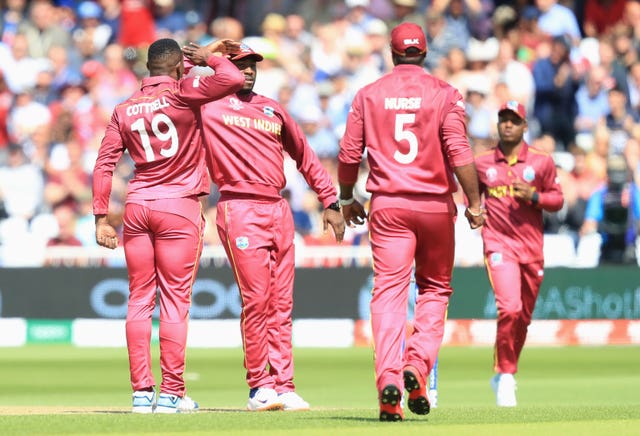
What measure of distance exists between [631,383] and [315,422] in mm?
6231

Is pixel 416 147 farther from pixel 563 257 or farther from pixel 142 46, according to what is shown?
pixel 142 46

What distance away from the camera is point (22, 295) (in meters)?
18.7

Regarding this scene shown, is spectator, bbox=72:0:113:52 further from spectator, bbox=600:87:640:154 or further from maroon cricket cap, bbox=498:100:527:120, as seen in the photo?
maroon cricket cap, bbox=498:100:527:120

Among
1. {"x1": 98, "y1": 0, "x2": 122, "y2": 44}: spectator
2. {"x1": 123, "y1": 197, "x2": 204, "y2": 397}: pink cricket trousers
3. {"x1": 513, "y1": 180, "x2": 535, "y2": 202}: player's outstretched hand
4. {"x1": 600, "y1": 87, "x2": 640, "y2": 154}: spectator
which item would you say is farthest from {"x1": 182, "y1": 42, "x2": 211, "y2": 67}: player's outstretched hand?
{"x1": 98, "y1": 0, "x2": 122, "y2": 44}: spectator

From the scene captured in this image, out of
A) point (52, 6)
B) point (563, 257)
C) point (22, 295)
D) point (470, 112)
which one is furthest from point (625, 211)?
point (52, 6)

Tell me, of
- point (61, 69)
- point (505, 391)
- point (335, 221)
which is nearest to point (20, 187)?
point (61, 69)

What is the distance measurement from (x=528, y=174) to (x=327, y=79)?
10485 millimetres

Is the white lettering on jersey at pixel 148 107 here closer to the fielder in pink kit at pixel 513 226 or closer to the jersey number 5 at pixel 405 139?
the jersey number 5 at pixel 405 139

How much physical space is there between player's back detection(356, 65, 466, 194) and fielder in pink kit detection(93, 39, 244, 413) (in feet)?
4.11

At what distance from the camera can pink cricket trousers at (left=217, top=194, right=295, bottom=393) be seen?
10.2 m

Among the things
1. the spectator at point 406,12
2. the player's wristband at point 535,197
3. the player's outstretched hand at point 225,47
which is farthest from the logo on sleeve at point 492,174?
the spectator at point 406,12

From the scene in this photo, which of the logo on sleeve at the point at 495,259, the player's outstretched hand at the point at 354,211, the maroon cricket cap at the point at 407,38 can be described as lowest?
the logo on sleeve at the point at 495,259

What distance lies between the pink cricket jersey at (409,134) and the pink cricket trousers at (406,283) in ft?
0.59

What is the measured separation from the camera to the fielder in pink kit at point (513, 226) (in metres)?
12.2
